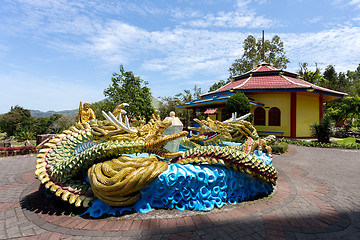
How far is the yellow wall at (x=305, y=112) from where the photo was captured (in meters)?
14.6

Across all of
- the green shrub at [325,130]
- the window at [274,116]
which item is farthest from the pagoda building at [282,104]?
the green shrub at [325,130]

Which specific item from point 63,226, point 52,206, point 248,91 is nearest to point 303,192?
point 63,226

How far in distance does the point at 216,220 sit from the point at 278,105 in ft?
47.4

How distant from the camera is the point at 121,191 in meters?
2.75

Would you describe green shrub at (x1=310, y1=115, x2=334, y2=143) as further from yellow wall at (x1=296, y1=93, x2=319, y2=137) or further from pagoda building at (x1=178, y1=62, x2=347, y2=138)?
yellow wall at (x1=296, y1=93, x2=319, y2=137)

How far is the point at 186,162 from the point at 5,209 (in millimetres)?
3227

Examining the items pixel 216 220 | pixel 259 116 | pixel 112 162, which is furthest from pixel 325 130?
pixel 112 162

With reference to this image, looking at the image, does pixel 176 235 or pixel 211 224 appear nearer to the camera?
pixel 176 235

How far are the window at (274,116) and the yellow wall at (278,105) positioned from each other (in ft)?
0.73

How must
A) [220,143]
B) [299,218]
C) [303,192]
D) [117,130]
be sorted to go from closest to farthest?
1. [299,218]
2. [117,130]
3. [303,192]
4. [220,143]

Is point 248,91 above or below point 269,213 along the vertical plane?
above

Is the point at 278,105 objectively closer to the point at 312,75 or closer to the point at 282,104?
the point at 282,104

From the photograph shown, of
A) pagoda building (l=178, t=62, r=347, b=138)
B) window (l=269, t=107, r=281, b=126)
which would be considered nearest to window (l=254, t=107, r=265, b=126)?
pagoda building (l=178, t=62, r=347, b=138)

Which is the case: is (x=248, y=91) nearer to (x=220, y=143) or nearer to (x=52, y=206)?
(x=220, y=143)
